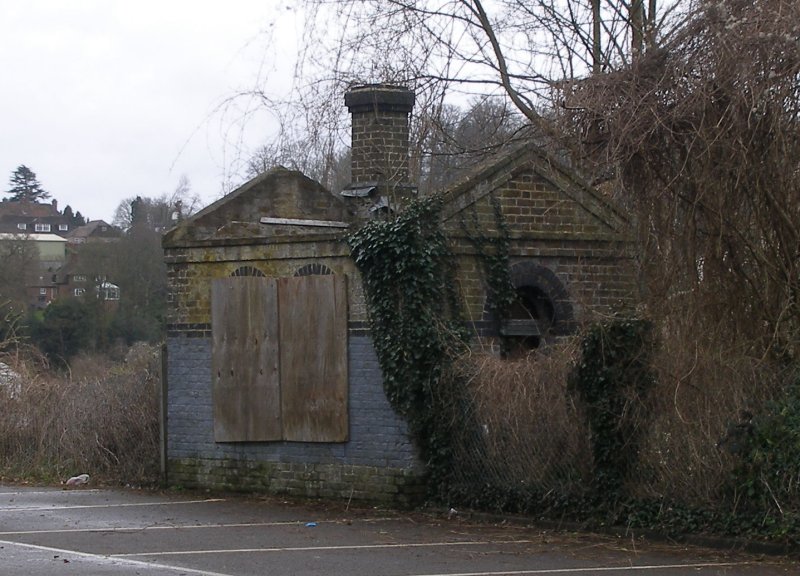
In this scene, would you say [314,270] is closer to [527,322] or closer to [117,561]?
[527,322]

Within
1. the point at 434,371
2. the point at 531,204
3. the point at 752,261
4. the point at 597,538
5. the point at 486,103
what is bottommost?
the point at 597,538

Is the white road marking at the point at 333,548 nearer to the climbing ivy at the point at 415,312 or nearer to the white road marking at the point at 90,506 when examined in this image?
the climbing ivy at the point at 415,312

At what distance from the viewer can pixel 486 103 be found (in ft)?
72.3

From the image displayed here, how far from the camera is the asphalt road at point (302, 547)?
10.6 m

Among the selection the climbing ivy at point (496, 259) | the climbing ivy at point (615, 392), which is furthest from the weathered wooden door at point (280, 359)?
the climbing ivy at point (615, 392)

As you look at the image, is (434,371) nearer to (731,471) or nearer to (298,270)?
(298,270)

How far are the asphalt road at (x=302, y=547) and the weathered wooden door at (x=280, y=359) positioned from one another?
40.7 inches

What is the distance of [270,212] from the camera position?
18.2 m

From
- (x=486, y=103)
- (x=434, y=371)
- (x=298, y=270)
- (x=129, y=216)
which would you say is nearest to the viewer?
(x=434, y=371)

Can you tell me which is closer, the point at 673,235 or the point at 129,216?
the point at 673,235

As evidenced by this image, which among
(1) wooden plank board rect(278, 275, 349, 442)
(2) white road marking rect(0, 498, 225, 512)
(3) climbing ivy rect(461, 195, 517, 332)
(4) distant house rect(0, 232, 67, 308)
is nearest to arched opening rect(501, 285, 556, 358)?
(3) climbing ivy rect(461, 195, 517, 332)

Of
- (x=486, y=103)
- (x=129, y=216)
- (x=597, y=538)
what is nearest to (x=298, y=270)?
(x=597, y=538)

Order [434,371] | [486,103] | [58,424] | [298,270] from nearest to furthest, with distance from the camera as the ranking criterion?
[434,371] → [298,270] → [58,424] → [486,103]

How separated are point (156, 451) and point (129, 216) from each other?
67.8 m
